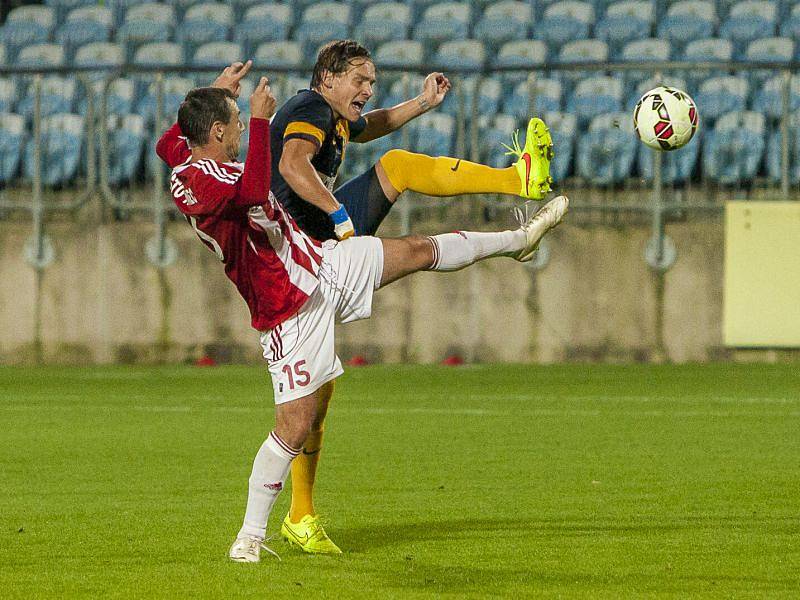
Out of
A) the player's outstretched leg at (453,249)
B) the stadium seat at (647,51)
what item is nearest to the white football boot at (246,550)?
the player's outstretched leg at (453,249)

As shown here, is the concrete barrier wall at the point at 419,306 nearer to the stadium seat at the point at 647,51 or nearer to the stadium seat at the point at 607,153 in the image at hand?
Answer: the stadium seat at the point at 607,153

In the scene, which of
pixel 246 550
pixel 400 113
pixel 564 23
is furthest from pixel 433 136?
pixel 246 550

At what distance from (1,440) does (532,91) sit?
6461 millimetres

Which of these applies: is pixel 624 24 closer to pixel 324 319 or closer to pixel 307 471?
pixel 307 471

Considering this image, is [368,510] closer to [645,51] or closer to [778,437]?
[778,437]

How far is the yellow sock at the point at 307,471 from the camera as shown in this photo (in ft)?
18.7

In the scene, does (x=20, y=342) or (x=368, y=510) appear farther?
A: (x=20, y=342)

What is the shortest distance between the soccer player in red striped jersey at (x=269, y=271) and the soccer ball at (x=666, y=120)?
82.7 inches

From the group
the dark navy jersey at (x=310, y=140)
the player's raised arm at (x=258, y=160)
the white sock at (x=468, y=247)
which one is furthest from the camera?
the dark navy jersey at (x=310, y=140)

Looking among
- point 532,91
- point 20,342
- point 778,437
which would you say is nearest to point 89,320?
point 20,342

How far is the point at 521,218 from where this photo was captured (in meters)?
6.19

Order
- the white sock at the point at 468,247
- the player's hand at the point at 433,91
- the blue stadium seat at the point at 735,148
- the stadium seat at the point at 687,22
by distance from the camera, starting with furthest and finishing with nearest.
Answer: the stadium seat at the point at 687,22 → the blue stadium seat at the point at 735,148 → the player's hand at the point at 433,91 → the white sock at the point at 468,247

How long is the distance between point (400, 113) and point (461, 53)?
858 cm

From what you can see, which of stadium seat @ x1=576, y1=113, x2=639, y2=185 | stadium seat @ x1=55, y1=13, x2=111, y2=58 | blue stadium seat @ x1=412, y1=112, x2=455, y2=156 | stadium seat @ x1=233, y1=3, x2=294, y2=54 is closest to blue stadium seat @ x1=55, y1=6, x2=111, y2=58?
stadium seat @ x1=55, y1=13, x2=111, y2=58
